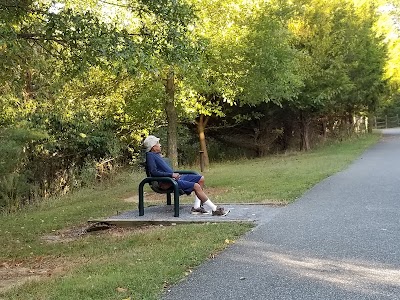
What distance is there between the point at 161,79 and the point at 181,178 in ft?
18.3

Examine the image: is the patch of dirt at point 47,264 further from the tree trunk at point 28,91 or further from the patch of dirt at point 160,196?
the tree trunk at point 28,91

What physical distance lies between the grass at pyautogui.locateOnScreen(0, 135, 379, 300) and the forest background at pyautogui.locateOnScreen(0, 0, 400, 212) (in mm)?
2591

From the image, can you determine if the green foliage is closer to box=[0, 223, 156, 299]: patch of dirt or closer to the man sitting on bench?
box=[0, 223, 156, 299]: patch of dirt

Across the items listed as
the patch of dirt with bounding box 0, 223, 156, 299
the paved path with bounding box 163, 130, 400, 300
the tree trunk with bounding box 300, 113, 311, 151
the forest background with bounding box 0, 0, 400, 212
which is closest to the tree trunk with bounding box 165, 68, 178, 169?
the forest background with bounding box 0, 0, 400, 212

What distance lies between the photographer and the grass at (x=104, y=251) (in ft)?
15.6

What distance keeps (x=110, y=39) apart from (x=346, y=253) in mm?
4448

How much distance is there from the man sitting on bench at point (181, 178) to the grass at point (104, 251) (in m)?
0.95

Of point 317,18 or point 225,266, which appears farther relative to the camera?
point 317,18

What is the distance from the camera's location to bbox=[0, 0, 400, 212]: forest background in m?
7.95

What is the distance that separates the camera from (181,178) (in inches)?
350

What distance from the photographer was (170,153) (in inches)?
594

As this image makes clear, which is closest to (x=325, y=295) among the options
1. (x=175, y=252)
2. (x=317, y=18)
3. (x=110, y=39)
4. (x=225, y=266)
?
(x=225, y=266)

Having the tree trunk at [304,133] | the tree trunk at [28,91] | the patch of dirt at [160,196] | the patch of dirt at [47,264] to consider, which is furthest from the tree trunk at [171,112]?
the tree trunk at [304,133]

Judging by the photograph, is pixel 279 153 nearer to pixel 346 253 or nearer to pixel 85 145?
pixel 85 145
